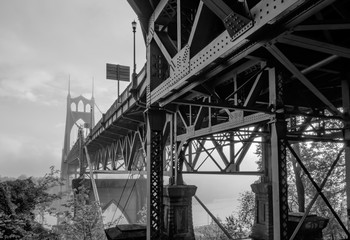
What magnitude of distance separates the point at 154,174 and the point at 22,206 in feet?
17.5

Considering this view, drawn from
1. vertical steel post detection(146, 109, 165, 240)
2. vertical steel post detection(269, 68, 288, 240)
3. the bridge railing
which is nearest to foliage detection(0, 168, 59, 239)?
vertical steel post detection(146, 109, 165, 240)

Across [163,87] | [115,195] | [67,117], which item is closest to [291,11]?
[163,87]

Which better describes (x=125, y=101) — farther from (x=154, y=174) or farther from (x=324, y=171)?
(x=324, y=171)

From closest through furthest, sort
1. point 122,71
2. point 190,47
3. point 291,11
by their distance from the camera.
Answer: point 291,11, point 190,47, point 122,71

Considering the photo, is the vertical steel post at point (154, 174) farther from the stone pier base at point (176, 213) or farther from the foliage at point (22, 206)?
the foliage at point (22, 206)

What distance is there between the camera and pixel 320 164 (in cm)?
1912

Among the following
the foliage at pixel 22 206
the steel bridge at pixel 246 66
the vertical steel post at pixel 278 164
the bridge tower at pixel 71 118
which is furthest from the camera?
the bridge tower at pixel 71 118

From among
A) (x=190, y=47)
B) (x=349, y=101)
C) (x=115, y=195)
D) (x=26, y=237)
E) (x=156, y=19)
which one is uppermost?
(x=156, y=19)

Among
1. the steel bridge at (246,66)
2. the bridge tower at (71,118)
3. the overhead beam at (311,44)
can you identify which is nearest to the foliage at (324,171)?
the steel bridge at (246,66)

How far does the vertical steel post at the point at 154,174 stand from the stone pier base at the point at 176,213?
292 cm

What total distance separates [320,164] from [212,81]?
14446 millimetres

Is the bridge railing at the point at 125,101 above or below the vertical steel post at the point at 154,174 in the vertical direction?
above

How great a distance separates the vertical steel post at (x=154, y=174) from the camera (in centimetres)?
691

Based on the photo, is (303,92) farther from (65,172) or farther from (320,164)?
(65,172)
